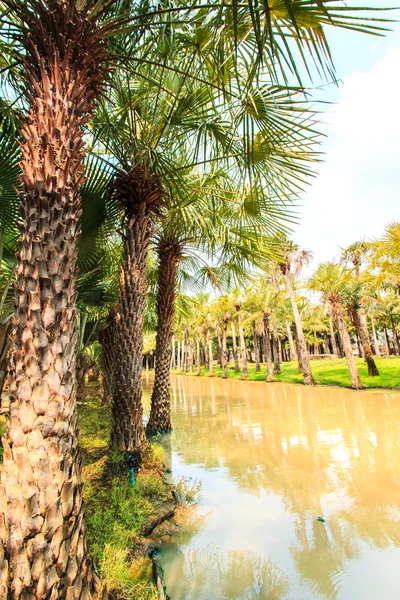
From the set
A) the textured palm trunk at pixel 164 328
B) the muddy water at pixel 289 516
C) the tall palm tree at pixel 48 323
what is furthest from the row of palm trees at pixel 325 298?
the tall palm tree at pixel 48 323

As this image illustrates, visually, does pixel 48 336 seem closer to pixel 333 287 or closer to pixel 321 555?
pixel 321 555

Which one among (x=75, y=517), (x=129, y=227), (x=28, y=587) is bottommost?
(x=28, y=587)

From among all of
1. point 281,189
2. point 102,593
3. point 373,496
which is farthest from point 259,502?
point 281,189

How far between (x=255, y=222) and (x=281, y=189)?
1.98 metres

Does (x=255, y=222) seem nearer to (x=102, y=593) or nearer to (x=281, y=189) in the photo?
(x=281, y=189)

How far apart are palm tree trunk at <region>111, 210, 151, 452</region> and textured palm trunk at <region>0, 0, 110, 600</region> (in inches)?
119

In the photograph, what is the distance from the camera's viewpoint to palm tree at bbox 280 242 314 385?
77.8 feet

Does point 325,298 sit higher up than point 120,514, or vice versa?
point 325,298

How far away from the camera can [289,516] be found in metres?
4.43

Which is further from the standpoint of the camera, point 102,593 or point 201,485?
point 201,485

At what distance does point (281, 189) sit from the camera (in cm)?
477

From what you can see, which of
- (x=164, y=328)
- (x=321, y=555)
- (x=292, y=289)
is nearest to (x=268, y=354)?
(x=292, y=289)

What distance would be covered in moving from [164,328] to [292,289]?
19.5m

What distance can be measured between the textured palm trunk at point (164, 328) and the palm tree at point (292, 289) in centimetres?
1679
